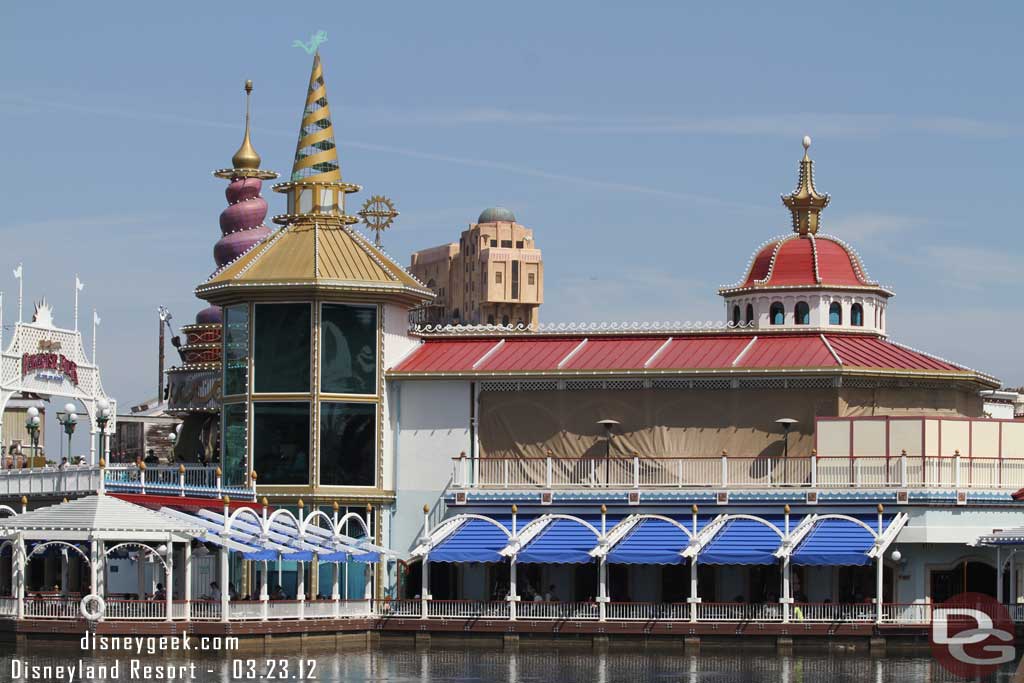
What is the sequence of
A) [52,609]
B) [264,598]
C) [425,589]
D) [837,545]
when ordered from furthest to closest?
[425,589]
[837,545]
[264,598]
[52,609]

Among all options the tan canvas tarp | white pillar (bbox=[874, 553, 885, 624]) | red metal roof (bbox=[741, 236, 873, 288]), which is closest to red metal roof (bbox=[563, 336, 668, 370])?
the tan canvas tarp

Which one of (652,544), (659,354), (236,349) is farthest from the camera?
(659,354)

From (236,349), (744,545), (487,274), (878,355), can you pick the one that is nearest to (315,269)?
(236,349)

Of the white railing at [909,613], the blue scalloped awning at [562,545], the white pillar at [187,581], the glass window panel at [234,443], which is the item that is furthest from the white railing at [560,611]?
the white pillar at [187,581]

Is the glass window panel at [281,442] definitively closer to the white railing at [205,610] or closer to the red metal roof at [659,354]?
the red metal roof at [659,354]

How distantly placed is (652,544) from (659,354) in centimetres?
794

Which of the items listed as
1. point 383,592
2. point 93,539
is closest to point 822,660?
point 383,592

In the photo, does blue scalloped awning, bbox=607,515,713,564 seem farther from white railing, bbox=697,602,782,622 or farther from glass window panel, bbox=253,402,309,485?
glass window panel, bbox=253,402,309,485

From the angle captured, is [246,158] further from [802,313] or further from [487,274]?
[487,274]

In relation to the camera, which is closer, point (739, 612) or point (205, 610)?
point (205, 610)

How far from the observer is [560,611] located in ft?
224

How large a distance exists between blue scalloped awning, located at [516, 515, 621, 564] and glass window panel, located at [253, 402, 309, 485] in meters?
7.51

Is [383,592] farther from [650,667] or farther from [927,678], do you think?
[927,678]

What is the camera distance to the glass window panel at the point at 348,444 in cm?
7175
